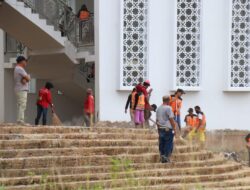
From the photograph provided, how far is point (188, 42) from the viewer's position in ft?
69.2

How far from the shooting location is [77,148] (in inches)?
522

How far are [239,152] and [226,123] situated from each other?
1057mm

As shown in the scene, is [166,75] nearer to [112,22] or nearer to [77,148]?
[112,22]

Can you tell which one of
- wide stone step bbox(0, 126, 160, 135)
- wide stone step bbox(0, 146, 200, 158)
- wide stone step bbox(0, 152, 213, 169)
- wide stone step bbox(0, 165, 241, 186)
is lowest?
wide stone step bbox(0, 165, 241, 186)

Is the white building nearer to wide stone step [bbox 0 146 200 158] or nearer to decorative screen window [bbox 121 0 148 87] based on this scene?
decorative screen window [bbox 121 0 148 87]

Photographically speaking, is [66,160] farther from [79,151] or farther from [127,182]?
[127,182]

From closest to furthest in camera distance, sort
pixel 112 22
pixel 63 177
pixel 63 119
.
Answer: pixel 63 177
pixel 112 22
pixel 63 119

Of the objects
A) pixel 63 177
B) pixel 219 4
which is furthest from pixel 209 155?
pixel 219 4

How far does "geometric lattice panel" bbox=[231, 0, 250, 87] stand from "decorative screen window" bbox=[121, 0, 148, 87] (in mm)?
2898

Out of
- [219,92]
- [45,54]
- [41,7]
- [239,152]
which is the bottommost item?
[239,152]

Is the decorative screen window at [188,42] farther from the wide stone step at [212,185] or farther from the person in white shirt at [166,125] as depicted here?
the person in white shirt at [166,125]

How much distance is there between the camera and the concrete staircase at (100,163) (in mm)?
11927

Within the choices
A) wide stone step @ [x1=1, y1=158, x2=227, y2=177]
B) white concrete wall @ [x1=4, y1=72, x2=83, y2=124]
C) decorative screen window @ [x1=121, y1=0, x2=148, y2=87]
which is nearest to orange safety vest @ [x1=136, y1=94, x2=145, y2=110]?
wide stone step @ [x1=1, y1=158, x2=227, y2=177]

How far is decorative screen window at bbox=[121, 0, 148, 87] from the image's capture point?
2061cm
